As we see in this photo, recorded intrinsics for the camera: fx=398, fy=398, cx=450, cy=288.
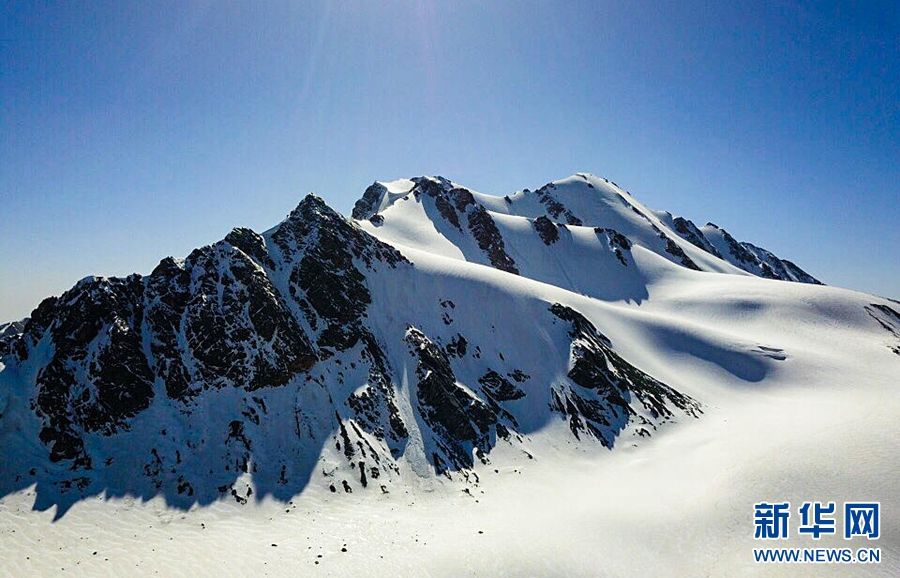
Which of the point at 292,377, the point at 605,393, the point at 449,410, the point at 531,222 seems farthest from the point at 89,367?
the point at 531,222

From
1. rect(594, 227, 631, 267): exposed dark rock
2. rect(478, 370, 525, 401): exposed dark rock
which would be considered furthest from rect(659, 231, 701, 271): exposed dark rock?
rect(478, 370, 525, 401): exposed dark rock

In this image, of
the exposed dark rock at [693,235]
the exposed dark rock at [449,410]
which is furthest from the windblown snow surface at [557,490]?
the exposed dark rock at [693,235]

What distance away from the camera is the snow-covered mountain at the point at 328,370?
34.8 meters

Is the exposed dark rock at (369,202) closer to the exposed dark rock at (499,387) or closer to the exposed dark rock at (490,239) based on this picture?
the exposed dark rock at (490,239)

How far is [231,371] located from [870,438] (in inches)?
2514

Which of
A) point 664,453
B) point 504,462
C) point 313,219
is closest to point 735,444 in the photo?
point 664,453

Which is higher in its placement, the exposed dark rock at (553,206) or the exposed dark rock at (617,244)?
the exposed dark rock at (553,206)

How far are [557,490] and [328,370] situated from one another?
26.9 m

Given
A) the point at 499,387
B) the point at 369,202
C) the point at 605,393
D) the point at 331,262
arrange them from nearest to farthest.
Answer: the point at 499,387 < the point at 605,393 < the point at 331,262 < the point at 369,202

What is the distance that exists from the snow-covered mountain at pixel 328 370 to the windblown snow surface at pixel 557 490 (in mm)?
585

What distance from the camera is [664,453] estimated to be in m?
44.5

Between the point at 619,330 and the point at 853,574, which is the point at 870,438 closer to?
the point at 853,574

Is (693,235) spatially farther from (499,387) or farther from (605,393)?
(499,387)

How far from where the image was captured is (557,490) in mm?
37719
